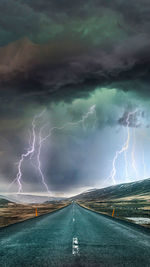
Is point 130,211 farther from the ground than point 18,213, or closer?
closer

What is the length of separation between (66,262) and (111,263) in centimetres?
124

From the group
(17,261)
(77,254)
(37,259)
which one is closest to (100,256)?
(77,254)

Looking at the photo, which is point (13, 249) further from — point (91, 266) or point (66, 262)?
point (91, 266)

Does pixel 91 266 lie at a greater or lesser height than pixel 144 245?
greater

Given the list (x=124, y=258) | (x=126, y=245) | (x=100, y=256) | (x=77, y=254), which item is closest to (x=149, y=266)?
(x=124, y=258)

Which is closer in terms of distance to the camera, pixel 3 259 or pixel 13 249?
pixel 3 259

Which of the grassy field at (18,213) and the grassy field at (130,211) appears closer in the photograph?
the grassy field at (130,211)

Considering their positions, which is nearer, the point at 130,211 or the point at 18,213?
the point at 130,211

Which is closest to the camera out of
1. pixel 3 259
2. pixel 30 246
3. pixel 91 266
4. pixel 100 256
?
pixel 91 266

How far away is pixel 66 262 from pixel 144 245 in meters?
4.05

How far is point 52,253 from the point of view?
652cm

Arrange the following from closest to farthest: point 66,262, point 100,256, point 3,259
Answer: point 66,262 → point 3,259 → point 100,256

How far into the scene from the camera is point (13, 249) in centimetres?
711

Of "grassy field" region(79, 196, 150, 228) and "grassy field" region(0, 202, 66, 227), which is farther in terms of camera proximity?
"grassy field" region(0, 202, 66, 227)
